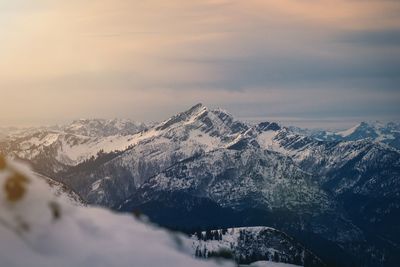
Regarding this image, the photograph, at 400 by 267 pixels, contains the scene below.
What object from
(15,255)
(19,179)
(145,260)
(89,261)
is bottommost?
(145,260)

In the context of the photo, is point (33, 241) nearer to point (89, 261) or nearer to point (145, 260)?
point (89, 261)

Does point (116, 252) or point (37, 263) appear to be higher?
point (37, 263)

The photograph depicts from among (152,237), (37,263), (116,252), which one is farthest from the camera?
(152,237)

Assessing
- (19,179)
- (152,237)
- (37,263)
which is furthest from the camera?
(152,237)

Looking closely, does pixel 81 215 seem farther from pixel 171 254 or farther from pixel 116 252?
pixel 171 254

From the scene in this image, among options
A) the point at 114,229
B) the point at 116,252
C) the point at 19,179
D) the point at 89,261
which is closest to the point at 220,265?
the point at 114,229

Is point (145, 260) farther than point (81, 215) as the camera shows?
Yes

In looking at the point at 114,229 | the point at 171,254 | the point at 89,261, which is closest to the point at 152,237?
the point at 171,254

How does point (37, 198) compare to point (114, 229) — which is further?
point (114, 229)

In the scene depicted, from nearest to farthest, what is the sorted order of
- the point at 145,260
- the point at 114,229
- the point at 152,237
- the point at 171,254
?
the point at 145,260 < the point at 114,229 < the point at 171,254 < the point at 152,237
